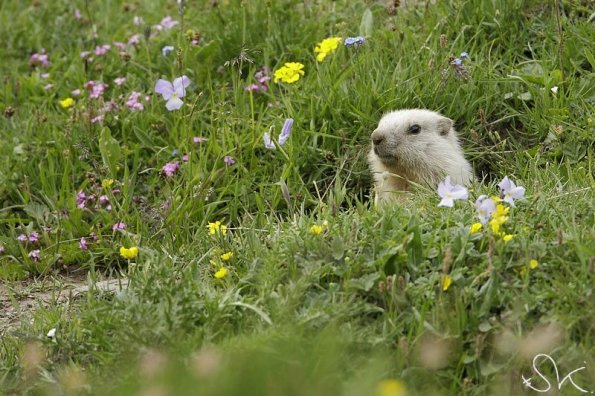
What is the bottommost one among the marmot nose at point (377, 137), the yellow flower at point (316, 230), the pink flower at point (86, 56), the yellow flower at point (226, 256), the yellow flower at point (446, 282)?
the pink flower at point (86, 56)

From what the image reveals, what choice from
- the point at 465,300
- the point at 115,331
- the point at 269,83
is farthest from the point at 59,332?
the point at 269,83

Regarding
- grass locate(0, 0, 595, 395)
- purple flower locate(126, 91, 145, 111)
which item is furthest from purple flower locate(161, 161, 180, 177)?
purple flower locate(126, 91, 145, 111)

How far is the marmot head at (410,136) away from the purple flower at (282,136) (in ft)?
1.86

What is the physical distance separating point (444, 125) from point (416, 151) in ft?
0.72

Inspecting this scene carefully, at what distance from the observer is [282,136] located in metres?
5.58

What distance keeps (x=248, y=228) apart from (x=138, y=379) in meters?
1.62

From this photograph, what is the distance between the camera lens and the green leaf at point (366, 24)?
6.81 metres

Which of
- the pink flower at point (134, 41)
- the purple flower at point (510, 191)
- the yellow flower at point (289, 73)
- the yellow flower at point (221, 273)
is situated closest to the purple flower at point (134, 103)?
the pink flower at point (134, 41)

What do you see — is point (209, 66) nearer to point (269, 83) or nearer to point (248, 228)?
point (269, 83)

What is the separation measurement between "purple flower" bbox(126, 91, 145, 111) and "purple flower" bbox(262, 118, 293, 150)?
3.84 ft

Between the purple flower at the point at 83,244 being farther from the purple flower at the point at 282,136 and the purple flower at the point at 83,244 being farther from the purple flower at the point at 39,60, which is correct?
the purple flower at the point at 39,60

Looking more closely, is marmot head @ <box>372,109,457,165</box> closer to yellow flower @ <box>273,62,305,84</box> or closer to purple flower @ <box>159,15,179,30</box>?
yellow flower @ <box>273,62,305,84</box>

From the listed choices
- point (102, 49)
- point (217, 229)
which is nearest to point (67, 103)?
point (102, 49)

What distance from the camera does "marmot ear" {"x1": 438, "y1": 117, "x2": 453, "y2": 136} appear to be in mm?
6061
